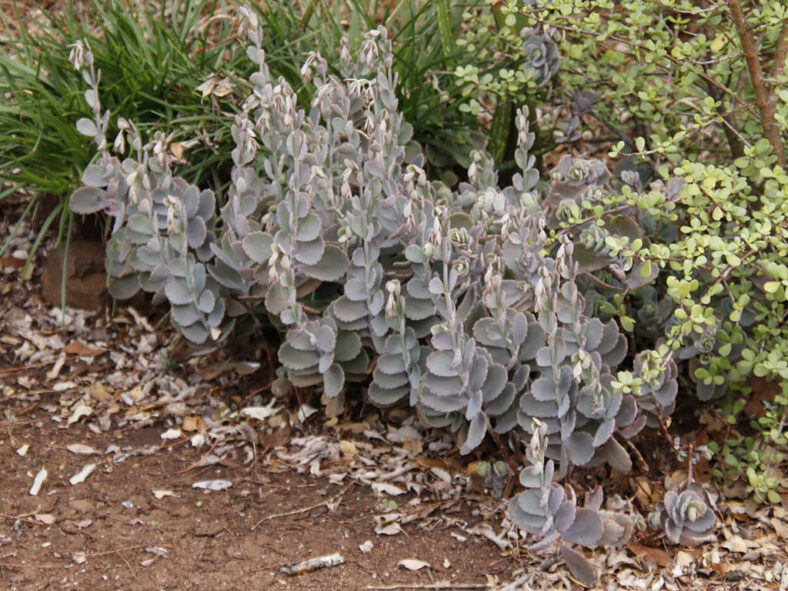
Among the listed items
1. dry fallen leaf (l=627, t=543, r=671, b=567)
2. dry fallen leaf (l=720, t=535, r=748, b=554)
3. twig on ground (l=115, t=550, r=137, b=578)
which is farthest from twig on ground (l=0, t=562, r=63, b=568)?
dry fallen leaf (l=720, t=535, r=748, b=554)

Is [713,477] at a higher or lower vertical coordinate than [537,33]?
lower

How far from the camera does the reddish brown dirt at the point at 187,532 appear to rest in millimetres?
2223

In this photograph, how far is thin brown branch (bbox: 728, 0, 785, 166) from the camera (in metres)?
2.44

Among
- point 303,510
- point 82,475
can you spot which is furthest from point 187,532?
point 82,475

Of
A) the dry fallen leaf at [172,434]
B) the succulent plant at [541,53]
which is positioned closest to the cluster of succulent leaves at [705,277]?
the succulent plant at [541,53]

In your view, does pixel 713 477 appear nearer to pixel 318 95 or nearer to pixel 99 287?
pixel 318 95

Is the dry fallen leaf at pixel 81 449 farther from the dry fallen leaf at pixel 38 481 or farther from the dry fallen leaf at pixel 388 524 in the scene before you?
the dry fallen leaf at pixel 388 524

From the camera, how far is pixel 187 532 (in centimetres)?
240

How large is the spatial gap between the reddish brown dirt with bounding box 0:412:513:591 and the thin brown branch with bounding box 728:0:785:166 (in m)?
1.36

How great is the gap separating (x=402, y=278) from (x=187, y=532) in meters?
0.94

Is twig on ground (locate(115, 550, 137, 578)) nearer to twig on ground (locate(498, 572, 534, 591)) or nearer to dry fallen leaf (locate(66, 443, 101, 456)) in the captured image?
dry fallen leaf (locate(66, 443, 101, 456))

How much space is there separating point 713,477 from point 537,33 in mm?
1606

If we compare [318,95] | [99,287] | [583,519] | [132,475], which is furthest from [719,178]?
[99,287]

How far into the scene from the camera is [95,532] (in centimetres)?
238
